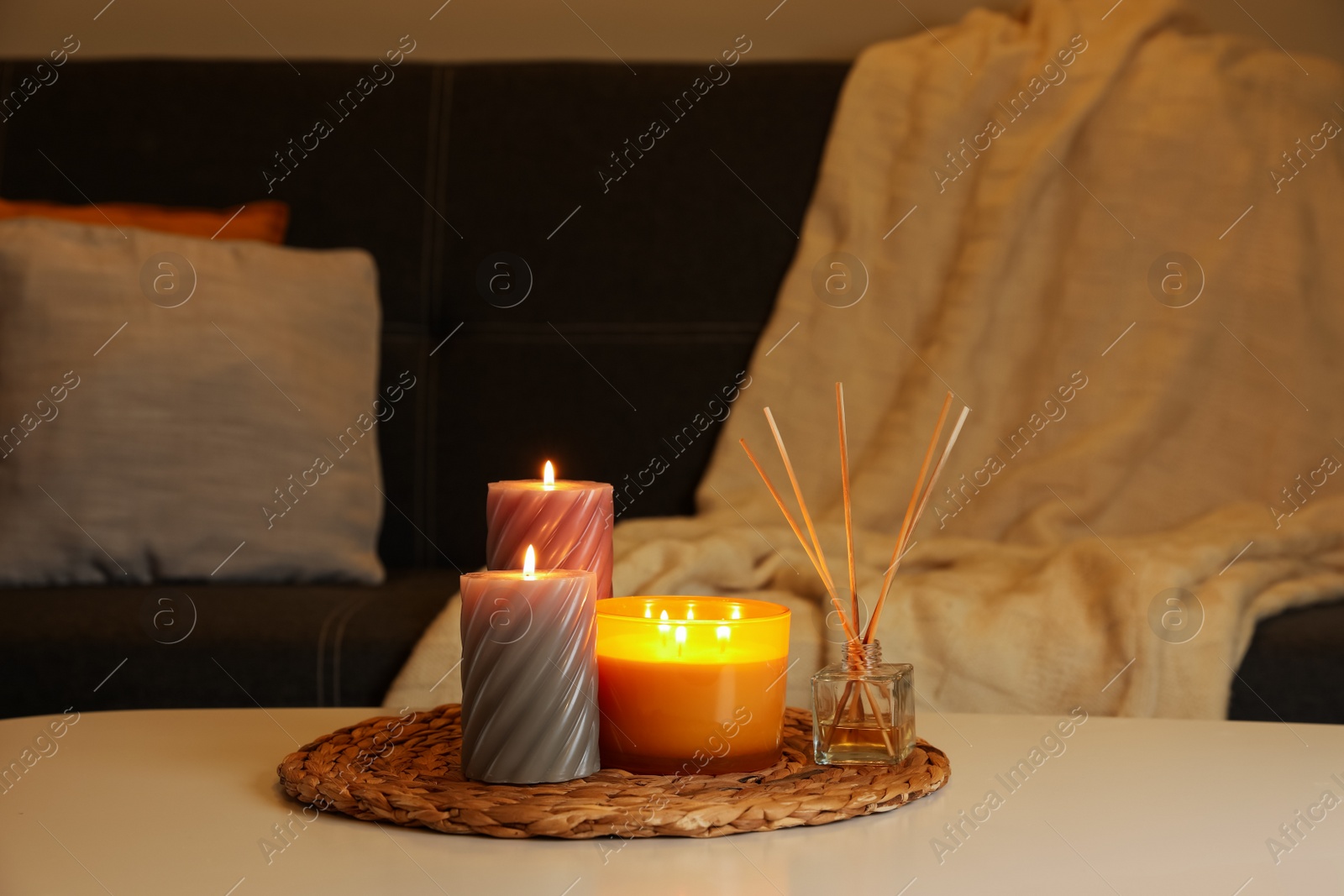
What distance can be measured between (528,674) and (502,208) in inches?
46.5

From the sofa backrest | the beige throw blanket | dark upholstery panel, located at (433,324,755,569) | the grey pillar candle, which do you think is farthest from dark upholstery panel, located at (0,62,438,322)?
the grey pillar candle

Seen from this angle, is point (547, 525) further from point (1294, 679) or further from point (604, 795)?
point (1294, 679)

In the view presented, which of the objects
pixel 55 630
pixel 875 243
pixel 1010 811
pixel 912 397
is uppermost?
pixel 875 243

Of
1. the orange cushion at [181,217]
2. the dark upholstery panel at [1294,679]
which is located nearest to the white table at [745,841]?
the dark upholstery panel at [1294,679]

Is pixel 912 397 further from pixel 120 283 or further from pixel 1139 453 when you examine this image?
pixel 120 283

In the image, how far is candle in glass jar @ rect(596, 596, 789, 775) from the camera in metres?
0.56

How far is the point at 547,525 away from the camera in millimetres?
604

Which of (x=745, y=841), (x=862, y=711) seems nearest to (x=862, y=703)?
(x=862, y=711)

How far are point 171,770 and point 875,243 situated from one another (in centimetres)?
121

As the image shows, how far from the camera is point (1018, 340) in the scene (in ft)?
5.16

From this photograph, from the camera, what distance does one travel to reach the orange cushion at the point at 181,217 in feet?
4.93

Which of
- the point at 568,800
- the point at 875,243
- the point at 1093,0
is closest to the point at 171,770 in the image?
the point at 568,800

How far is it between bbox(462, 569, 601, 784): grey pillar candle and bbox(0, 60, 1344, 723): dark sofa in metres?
1.00

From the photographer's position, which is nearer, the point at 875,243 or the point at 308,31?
the point at 875,243
